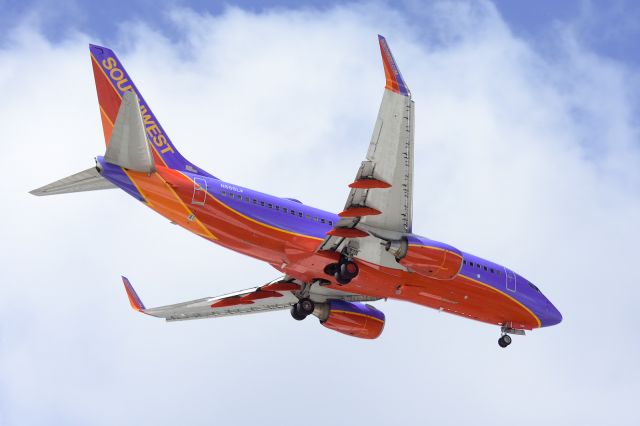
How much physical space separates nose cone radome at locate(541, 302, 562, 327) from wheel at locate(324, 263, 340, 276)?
11379 millimetres

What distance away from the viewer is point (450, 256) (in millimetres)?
35875

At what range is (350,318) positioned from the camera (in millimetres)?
42719

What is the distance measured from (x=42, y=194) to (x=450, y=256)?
15.0 metres

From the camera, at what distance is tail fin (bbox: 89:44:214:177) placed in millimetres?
35406

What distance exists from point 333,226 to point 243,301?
781 cm

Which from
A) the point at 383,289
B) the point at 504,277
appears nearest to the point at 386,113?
the point at 383,289

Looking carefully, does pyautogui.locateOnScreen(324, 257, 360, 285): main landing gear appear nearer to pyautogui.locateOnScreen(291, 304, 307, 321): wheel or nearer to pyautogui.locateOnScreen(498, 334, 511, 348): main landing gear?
pyautogui.locateOnScreen(291, 304, 307, 321): wheel

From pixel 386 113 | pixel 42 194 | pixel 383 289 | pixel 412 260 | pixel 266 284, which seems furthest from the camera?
pixel 266 284

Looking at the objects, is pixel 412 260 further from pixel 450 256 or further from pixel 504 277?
pixel 504 277

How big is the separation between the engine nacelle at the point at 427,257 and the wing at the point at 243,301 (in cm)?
673

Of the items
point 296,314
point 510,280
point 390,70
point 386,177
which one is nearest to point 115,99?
point 386,177

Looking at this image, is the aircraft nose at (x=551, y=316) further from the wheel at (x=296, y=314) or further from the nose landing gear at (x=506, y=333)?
the wheel at (x=296, y=314)

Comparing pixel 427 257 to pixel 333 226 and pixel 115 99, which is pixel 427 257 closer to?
pixel 333 226

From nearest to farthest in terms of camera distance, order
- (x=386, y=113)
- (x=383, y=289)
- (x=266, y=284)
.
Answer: (x=386, y=113) → (x=383, y=289) → (x=266, y=284)
